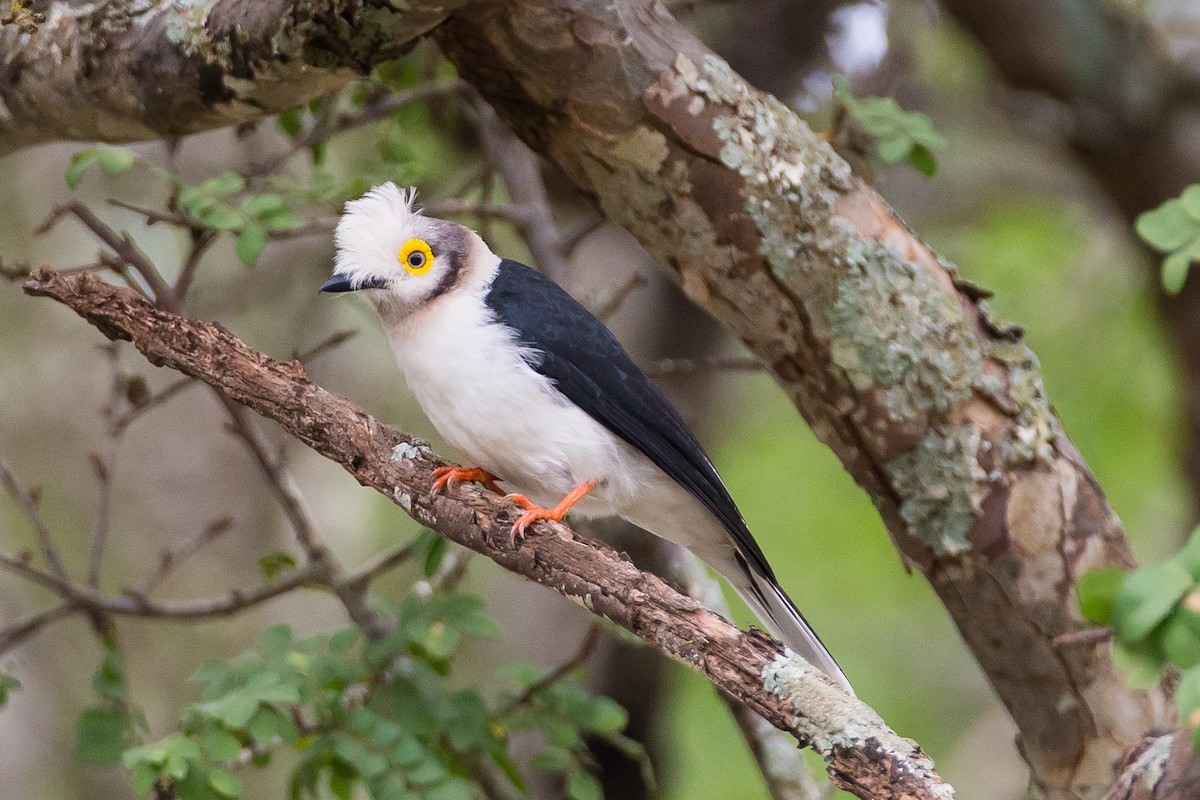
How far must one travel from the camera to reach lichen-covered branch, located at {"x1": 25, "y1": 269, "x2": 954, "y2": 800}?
81.1 inches

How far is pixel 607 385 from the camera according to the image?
318 centimetres

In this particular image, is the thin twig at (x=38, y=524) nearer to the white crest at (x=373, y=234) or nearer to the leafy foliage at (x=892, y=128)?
the white crest at (x=373, y=234)

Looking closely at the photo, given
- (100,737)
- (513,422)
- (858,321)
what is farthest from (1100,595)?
(100,737)

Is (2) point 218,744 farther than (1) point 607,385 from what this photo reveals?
No

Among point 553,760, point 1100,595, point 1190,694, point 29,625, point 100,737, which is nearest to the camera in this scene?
point 1190,694

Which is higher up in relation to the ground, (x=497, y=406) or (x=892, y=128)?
(x=892, y=128)

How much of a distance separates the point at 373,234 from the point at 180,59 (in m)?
0.63

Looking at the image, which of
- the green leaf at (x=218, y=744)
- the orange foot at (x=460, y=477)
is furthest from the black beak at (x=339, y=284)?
the green leaf at (x=218, y=744)

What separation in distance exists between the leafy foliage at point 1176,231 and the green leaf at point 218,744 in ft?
8.05

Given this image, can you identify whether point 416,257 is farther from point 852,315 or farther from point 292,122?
point 852,315

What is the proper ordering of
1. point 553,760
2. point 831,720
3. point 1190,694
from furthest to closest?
point 553,760, point 831,720, point 1190,694

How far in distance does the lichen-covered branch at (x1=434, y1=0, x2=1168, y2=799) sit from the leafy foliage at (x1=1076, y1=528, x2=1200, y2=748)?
1.36m

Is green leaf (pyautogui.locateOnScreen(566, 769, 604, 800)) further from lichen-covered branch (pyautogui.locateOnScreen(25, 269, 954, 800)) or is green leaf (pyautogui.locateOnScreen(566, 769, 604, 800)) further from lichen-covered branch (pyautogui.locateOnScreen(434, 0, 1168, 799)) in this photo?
lichen-covered branch (pyautogui.locateOnScreen(434, 0, 1168, 799))

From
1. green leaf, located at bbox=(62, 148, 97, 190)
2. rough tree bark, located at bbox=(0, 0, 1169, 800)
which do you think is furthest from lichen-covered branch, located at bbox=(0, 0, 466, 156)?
green leaf, located at bbox=(62, 148, 97, 190)
